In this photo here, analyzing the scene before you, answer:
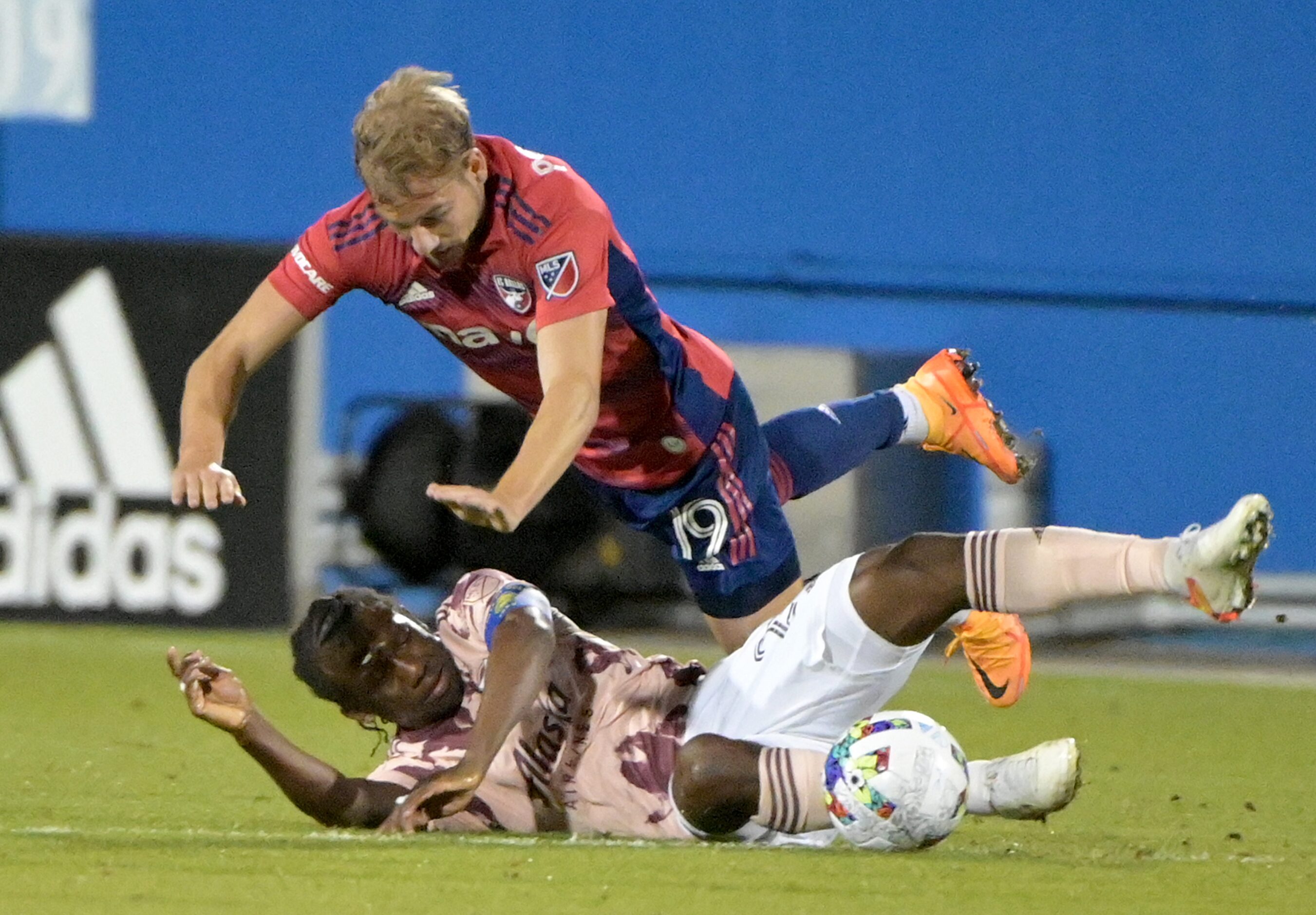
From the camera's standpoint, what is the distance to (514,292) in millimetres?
5051

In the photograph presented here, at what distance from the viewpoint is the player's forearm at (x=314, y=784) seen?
4.54 metres

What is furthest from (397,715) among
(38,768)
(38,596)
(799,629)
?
(38,596)

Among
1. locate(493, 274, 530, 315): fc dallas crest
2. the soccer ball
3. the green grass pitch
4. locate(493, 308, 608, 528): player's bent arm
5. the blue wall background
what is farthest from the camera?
the blue wall background

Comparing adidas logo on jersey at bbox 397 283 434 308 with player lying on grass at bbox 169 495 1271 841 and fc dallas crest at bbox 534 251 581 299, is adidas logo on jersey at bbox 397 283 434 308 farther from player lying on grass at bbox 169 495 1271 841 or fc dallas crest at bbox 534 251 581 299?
player lying on grass at bbox 169 495 1271 841

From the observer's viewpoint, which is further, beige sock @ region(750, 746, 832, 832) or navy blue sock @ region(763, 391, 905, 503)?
navy blue sock @ region(763, 391, 905, 503)

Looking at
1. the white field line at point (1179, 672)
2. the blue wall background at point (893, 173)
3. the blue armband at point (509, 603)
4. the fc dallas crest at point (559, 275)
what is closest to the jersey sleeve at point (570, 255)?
the fc dallas crest at point (559, 275)

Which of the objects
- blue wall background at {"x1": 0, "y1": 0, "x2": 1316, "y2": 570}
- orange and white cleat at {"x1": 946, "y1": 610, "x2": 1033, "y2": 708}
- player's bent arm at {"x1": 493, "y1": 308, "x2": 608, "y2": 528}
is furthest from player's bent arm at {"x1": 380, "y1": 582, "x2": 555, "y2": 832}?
blue wall background at {"x1": 0, "y1": 0, "x2": 1316, "y2": 570}

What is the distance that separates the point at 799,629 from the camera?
4.59 meters

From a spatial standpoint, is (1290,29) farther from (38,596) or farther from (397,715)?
(397,715)

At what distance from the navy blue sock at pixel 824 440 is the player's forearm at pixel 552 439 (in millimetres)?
1456

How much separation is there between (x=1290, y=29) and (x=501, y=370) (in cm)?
867

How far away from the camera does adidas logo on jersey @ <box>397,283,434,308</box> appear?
5.21m

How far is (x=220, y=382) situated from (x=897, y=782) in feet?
5.85

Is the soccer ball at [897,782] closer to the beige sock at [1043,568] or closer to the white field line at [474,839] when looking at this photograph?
the white field line at [474,839]
